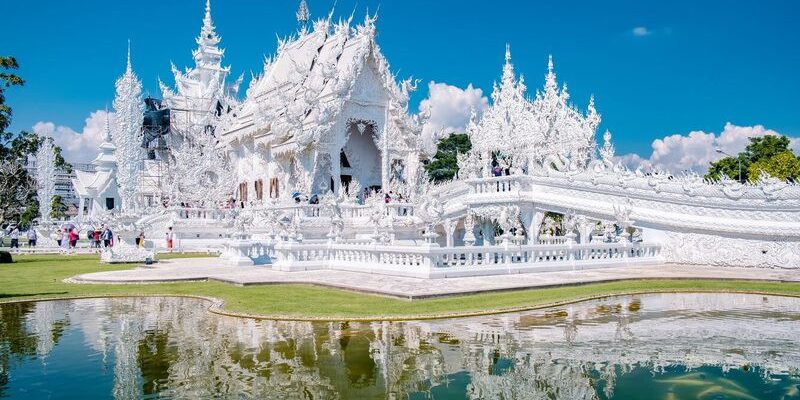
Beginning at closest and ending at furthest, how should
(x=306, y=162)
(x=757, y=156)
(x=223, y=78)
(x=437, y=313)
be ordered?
(x=437, y=313) < (x=306, y=162) < (x=757, y=156) < (x=223, y=78)

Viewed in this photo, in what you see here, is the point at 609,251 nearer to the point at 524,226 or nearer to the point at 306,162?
the point at 524,226

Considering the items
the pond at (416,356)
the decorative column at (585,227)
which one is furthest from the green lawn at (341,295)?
the decorative column at (585,227)

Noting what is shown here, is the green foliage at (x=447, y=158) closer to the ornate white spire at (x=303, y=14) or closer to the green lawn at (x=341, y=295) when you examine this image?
the ornate white spire at (x=303, y=14)

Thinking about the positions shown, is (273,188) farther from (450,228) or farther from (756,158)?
(756,158)

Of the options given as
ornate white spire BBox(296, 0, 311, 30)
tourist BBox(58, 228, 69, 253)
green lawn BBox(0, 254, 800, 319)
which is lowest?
green lawn BBox(0, 254, 800, 319)

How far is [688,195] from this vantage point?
18.9 m

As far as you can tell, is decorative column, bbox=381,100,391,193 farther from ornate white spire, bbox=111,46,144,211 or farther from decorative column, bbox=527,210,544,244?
ornate white spire, bbox=111,46,144,211

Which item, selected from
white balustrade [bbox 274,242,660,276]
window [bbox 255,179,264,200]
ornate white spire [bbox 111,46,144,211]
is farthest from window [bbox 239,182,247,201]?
white balustrade [bbox 274,242,660,276]

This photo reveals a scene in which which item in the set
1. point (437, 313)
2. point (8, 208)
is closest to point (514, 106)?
point (8, 208)

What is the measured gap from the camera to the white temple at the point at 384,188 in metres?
17.1

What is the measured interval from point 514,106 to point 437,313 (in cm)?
A: 3407

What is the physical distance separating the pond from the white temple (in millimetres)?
5649

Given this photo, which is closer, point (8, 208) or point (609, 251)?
point (609, 251)

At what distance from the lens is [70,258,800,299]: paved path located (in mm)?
12039
